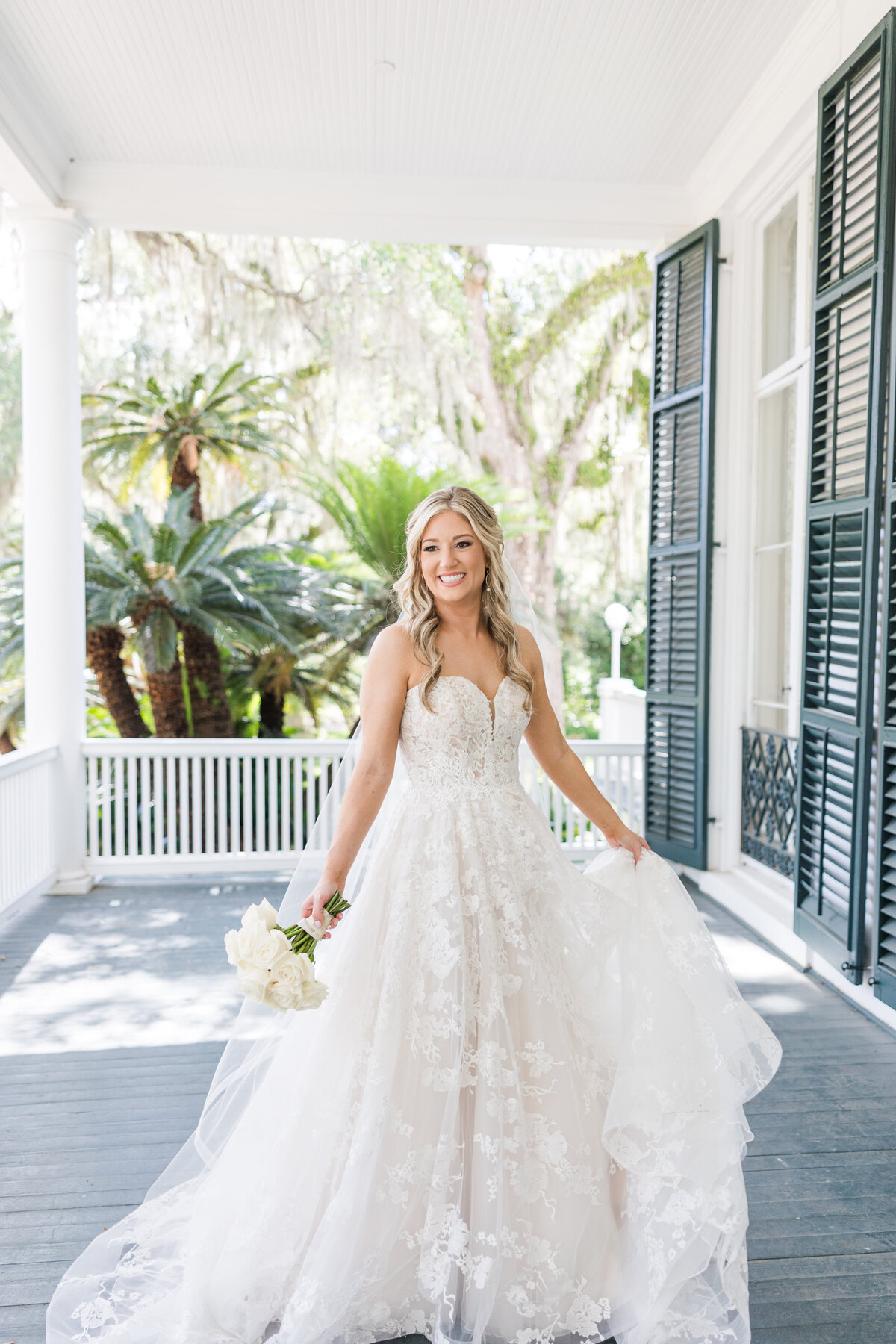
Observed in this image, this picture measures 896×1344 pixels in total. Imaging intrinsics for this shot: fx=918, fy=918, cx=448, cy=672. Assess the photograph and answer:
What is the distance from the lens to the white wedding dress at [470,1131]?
169 cm

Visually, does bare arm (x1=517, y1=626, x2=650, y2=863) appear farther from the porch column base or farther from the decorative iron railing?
the porch column base

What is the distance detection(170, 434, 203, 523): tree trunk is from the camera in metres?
7.14

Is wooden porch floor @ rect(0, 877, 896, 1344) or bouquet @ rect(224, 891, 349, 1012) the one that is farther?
wooden porch floor @ rect(0, 877, 896, 1344)

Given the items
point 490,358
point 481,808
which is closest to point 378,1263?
point 481,808

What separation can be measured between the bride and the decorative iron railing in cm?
231

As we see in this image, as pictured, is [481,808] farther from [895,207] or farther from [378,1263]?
[895,207]

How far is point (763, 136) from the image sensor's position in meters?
4.09

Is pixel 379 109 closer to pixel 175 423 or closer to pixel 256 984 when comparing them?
pixel 175 423

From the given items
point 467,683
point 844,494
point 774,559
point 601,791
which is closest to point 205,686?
point 601,791

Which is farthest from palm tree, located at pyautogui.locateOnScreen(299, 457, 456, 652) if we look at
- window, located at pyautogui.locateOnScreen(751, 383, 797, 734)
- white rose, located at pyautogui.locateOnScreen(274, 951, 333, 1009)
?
white rose, located at pyautogui.locateOnScreen(274, 951, 333, 1009)

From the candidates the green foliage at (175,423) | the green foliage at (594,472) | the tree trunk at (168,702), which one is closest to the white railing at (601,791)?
the tree trunk at (168,702)

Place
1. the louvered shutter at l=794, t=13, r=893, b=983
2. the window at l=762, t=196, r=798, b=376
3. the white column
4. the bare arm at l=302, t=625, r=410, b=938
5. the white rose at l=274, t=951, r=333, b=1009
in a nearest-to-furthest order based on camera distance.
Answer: the white rose at l=274, t=951, r=333, b=1009 < the bare arm at l=302, t=625, r=410, b=938 < the louvered shutter at l=794, t=13, r=893, b=983 < the window at l=762, t=196, r=798, b=376 < the white column

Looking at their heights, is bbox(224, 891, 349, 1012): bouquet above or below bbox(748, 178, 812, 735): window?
below

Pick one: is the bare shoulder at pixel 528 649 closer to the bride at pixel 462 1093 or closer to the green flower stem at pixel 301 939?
the bride at pixel 462 1093
